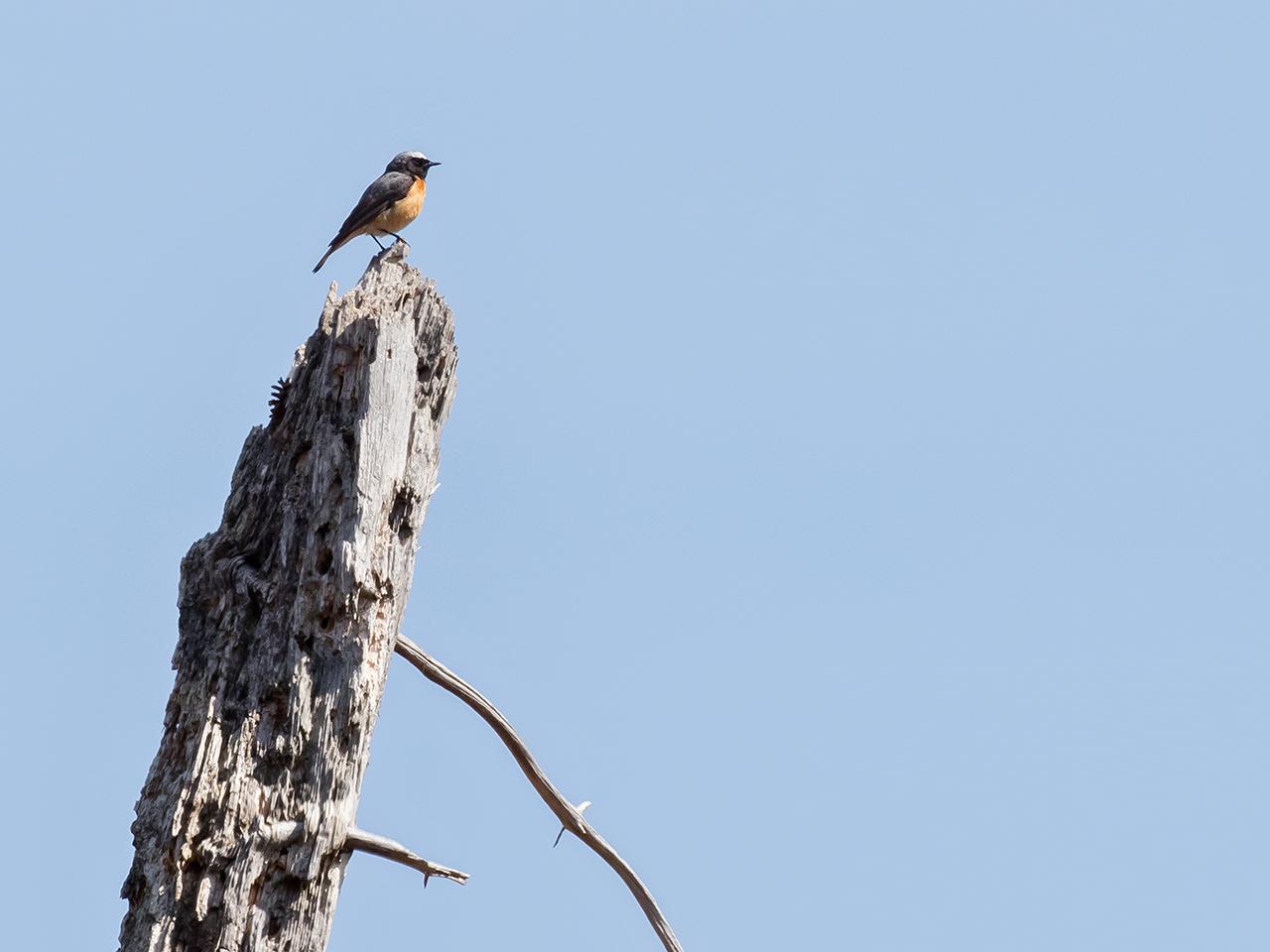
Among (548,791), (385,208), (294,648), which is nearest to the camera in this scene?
(294,648)

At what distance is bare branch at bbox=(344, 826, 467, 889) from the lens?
14.7 ft

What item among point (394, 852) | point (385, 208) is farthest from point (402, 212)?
point (394, 852)

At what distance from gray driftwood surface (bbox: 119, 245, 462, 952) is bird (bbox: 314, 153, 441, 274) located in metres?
5.64

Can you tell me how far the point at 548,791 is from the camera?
5.11 m

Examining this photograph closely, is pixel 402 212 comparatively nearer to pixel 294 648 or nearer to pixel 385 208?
pixel 385 208

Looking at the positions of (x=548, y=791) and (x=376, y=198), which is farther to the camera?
(x=376, y=198)

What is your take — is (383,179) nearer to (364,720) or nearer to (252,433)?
(252,433)

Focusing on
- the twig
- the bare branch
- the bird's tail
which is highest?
the bird's tail

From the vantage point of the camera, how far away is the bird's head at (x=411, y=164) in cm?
1119

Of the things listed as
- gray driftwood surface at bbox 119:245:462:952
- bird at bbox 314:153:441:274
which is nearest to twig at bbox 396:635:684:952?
gray driftwood surface at bbox 119:245:462:952

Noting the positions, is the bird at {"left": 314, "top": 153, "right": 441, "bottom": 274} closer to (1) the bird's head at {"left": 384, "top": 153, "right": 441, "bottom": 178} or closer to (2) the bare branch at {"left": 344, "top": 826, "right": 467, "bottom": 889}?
(1) the bird's head at {"left": 384, "top": 153, "right": 441, "bottom": 178}

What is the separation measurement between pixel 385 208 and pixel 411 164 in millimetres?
903

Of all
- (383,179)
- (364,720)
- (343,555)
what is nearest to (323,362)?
(343,555)

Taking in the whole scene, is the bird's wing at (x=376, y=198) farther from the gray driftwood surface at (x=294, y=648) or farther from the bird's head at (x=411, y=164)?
the gray driftwood surface at (x=294, y=648)
